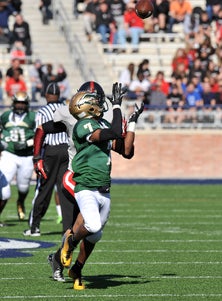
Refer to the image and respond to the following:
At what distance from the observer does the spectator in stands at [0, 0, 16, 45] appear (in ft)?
82.1

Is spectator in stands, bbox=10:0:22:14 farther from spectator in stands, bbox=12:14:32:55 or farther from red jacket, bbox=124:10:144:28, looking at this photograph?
red jacket, bbox=124:10:144:28

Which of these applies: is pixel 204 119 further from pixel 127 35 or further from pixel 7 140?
pixel 7 140

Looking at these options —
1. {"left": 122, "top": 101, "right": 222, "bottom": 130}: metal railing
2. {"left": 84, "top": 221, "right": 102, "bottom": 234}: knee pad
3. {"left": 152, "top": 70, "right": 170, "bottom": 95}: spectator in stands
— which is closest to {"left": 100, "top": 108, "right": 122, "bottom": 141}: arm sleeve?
{"left": 84, "top": 221, "right": 102, "bottom": 234}: knee pad

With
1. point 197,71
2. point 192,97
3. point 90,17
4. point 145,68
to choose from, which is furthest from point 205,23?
point 192,97

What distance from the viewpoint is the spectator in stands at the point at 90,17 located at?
26.3 meters

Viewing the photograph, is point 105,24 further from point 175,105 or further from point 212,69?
point 175,105

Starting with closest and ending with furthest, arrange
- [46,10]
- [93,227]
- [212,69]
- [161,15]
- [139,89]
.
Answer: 1. [93,227]
2. [139,89]
3. [212,69]
4. [161,15]
5. [46,10]

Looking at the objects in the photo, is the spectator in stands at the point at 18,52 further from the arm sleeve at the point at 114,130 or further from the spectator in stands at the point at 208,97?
the arm sleeve at the point at 114,130

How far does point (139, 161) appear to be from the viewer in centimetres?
2311

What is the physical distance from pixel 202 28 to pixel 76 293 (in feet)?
59.3

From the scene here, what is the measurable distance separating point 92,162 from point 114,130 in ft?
1.08

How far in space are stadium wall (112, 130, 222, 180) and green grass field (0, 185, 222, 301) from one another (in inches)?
230

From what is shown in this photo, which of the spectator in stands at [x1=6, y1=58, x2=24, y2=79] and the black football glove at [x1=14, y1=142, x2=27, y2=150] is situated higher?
the spectator in stands at [x1=6, y1=58, x2=24, y2=79]

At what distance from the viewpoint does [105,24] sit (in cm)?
2616
